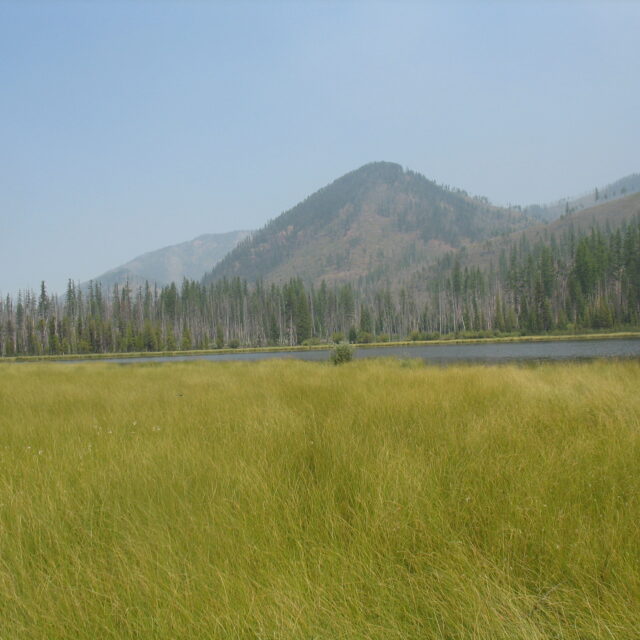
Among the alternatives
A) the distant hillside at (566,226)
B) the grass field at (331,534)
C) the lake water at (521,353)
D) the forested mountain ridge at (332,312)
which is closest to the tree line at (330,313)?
the forested mountain ridge at (332,312)

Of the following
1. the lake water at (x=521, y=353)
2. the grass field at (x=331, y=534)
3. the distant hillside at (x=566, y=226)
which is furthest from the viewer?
the distant hillside at (x=566, y=226)

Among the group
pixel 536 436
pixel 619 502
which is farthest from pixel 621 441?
pixel 619 502

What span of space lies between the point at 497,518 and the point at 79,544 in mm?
2421

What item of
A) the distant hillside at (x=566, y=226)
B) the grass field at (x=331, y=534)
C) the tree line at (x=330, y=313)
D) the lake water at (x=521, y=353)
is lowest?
the lake water at (x=521, y=353)

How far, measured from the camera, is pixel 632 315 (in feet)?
198

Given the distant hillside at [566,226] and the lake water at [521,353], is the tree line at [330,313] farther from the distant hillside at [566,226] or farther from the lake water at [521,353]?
the distant hillside at [566,226]

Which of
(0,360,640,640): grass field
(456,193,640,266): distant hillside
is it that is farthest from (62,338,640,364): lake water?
(456,193,640,266): distant hillside

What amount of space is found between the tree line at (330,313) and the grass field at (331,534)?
72.1m

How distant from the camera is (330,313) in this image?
101562mm

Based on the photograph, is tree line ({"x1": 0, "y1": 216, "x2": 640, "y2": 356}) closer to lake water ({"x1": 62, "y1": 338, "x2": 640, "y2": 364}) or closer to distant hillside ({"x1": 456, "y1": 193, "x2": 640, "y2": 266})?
lake water ({"x1": 62, "y1": 338, "x2": 640, "y2": 364})

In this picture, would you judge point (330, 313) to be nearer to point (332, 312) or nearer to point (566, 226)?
point (332, 312)

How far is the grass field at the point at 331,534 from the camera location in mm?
1455

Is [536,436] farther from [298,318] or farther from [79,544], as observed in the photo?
[298,318]

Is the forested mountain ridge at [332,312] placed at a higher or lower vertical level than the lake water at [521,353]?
higher
